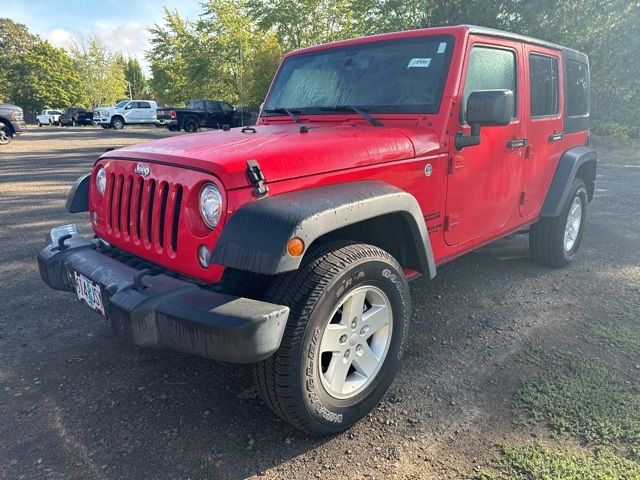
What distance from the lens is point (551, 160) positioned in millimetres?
4309

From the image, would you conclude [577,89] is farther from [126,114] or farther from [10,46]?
[10,46]

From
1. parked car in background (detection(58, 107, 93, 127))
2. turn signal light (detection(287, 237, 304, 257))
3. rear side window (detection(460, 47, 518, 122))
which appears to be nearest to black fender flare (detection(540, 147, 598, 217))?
rear side window (detection(460, 47, 518, 122))

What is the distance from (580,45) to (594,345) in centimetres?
1664

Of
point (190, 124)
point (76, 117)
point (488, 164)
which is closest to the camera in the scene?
point (488, 164)

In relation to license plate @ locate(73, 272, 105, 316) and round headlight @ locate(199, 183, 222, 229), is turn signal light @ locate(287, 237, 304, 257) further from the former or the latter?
license plate @ locate(73, 272, 105, 316)

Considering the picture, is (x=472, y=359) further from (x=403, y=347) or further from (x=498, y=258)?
(x=498, y=258)

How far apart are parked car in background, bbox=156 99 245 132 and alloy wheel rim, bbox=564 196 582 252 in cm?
2190

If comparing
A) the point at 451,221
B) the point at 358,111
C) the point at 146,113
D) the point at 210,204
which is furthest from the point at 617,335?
the point at 146,113

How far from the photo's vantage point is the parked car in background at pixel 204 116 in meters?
25.5

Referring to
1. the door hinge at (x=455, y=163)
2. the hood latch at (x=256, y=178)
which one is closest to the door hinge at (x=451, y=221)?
the door hinge at (x=455, y=163)

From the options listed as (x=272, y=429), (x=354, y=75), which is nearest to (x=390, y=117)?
(x=354, y=75)

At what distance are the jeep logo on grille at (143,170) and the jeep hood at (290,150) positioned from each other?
4 centimetres

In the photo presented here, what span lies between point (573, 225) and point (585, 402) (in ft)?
9.35

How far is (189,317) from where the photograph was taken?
1.92m
